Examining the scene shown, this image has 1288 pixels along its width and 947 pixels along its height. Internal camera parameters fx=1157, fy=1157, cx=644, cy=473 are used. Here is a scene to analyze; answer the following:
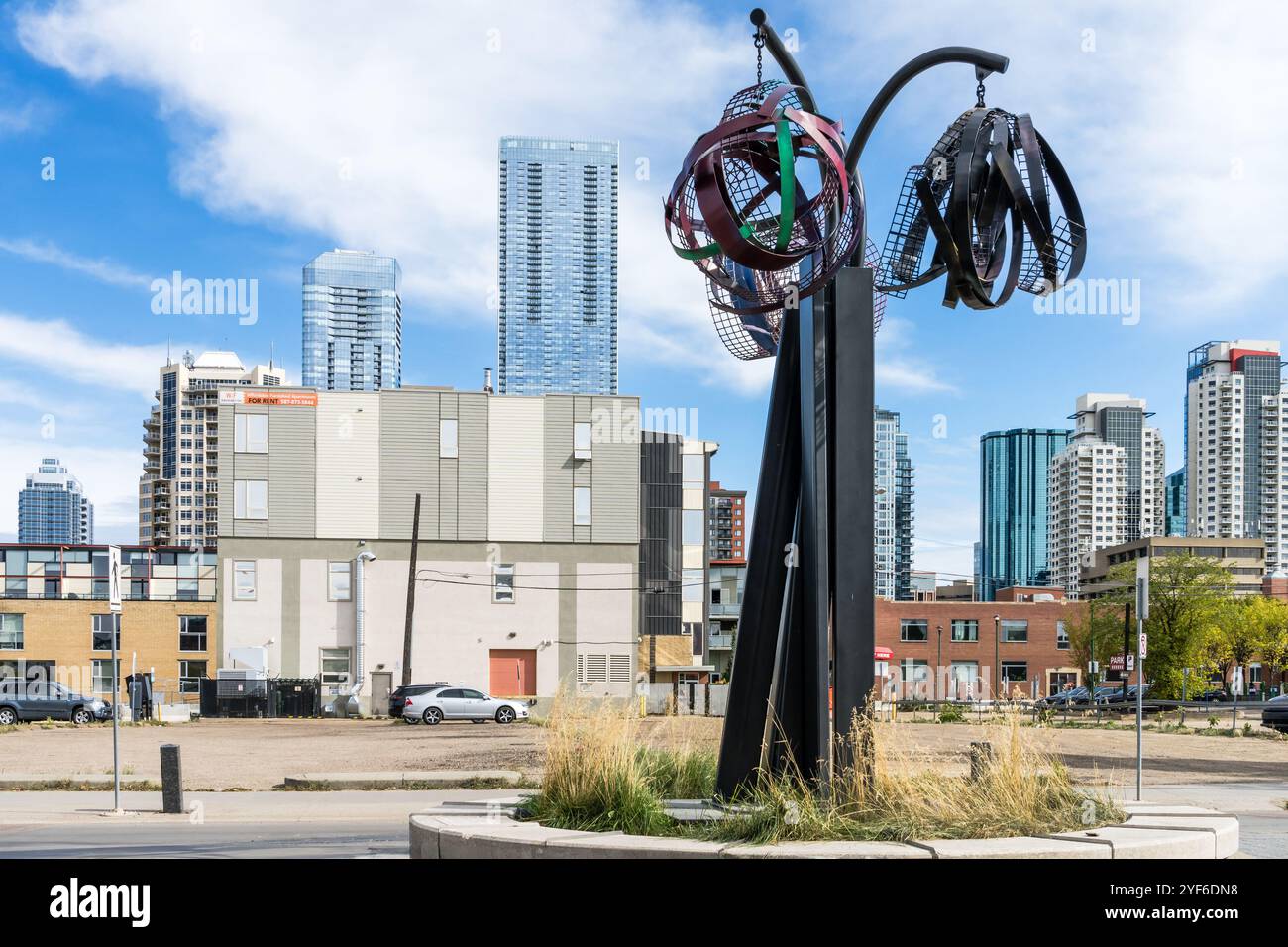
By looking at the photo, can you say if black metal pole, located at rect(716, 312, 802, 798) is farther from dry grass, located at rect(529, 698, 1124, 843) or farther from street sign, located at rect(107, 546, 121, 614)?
street sign, located at rect(107, 546, 121, 614)

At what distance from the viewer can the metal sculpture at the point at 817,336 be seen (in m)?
10.1

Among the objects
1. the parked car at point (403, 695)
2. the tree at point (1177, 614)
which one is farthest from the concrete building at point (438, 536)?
the tree at point (1177, 614)

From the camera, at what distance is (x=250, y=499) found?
56.1m

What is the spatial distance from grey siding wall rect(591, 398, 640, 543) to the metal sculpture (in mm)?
47220

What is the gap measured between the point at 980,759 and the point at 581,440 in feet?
161

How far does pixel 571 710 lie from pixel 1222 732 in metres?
33.5

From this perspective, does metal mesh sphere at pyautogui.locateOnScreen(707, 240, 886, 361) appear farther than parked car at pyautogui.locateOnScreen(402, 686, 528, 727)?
No

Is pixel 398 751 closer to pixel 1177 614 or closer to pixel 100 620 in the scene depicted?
pixel 100 620

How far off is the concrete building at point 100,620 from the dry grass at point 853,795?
60.9 meters

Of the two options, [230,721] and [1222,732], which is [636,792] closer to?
[1222,732]

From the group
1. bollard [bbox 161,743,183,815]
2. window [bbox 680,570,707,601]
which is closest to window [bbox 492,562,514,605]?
window [bbox 680,570,707,601]

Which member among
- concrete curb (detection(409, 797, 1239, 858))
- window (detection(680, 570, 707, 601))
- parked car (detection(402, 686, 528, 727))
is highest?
concrete curb (detection(409, 797, 1239, 858))

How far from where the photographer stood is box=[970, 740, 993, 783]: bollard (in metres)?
9.22

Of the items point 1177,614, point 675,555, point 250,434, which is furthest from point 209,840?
point 675,555
